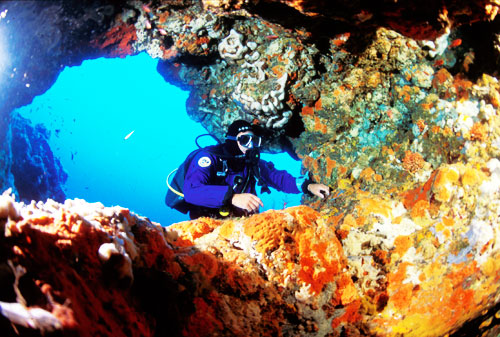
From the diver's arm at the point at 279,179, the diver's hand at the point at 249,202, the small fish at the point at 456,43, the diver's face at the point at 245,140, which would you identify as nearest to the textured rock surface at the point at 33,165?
the diver's face at the point at 245,140

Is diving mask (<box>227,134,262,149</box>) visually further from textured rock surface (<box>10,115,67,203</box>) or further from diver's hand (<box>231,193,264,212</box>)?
textured rock surface (<box>10,115,67,203</box>)

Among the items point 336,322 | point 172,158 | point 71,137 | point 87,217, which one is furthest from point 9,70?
point 172,158

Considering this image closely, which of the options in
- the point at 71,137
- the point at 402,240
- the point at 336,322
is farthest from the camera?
the point at 71,137

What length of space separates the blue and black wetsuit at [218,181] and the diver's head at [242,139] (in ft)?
0.55

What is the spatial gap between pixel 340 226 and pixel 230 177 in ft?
7.45

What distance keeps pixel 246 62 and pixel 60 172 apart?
1215cm

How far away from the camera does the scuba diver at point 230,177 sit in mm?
3748

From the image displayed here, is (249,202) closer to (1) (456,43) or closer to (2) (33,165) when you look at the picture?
(1) (456,43)

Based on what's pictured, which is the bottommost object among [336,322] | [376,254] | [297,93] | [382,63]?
[336,322]

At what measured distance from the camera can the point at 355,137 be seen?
4.09m

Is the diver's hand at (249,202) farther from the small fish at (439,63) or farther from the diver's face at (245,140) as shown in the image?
the small fish at (439,63)

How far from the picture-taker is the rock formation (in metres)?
1.26

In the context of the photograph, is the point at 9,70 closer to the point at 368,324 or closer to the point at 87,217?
the point at 87,217

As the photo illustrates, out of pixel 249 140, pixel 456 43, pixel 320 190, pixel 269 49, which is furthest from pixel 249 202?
pixel 269 49
